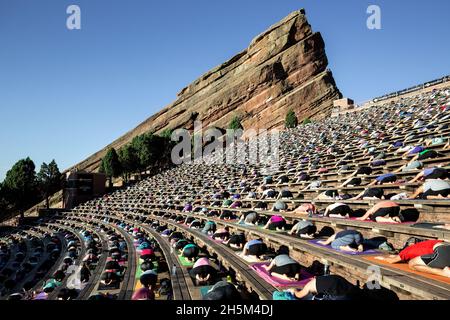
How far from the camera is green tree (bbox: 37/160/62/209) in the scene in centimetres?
5953

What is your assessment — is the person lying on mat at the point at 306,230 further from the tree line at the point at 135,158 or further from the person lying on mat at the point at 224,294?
the tree line at the point at 135,158

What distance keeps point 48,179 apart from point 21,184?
583cm

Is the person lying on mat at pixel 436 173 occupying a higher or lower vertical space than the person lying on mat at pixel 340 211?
higher

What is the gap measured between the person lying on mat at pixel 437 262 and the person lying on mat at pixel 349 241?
1.92m

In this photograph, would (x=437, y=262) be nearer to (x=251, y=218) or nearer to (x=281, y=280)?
(x=281, y=280)

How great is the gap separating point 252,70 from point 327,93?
22.9 metres

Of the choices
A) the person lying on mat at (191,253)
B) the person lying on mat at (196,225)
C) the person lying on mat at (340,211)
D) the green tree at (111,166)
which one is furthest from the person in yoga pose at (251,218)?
the green tree at (111,166)

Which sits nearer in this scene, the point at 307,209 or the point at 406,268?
the point at 406,268

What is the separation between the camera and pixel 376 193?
1066cm

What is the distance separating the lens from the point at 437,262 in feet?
18.9

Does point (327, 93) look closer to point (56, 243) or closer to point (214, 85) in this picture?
point (214, 85)

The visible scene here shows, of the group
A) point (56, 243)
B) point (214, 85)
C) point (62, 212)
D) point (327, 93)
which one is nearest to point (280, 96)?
point (327, 93)

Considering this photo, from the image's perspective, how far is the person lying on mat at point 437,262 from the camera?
5.68 metres

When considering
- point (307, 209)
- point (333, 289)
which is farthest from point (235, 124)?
Result: point (333, 289)
